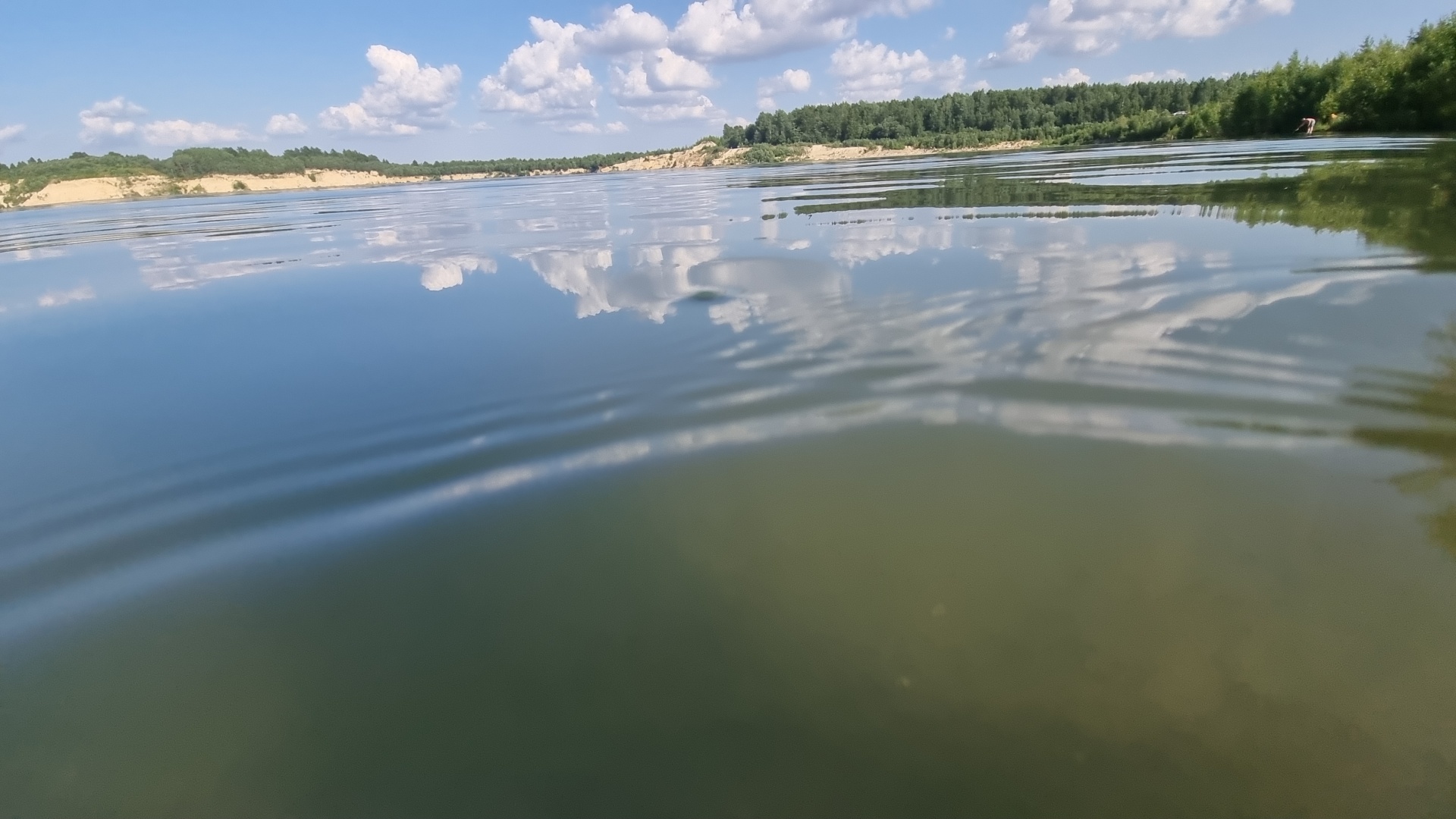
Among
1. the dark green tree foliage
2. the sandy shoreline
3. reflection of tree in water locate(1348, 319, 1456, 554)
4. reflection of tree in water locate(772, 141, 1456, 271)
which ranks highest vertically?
the dark green tree foliage

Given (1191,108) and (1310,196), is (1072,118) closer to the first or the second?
(1191,108)

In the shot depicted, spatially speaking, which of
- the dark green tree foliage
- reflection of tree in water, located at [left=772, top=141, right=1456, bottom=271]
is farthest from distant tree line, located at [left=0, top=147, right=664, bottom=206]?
reflection of tree in water, located at [left=772, top=141, right=1456, bottom=271]

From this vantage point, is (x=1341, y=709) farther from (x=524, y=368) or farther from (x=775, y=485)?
(x=524, y=368)

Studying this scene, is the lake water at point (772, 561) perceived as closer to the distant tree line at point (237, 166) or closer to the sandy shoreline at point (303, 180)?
the sandy shoreline at point (303, 180)

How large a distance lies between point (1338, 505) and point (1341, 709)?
1.40 m

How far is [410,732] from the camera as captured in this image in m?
2.38

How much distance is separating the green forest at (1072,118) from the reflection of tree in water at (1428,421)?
134 feet

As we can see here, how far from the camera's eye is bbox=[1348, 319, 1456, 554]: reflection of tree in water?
3209 millimetres

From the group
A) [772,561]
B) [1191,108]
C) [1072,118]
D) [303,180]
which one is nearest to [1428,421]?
[772,561]

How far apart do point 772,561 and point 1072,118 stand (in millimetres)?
120200

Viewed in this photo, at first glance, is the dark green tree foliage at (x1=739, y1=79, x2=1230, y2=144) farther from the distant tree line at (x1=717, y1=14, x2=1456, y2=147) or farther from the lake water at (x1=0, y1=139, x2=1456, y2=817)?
the lake water at (x1=0, y1=139, x2=1456, y2=817)

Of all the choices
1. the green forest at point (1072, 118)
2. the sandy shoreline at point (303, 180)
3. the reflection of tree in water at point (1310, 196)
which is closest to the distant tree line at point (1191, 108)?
the green forest at point (1072, 118)

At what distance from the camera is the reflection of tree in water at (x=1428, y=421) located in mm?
3209

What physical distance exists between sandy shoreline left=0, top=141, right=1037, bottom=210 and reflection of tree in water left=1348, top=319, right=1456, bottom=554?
7780cm
